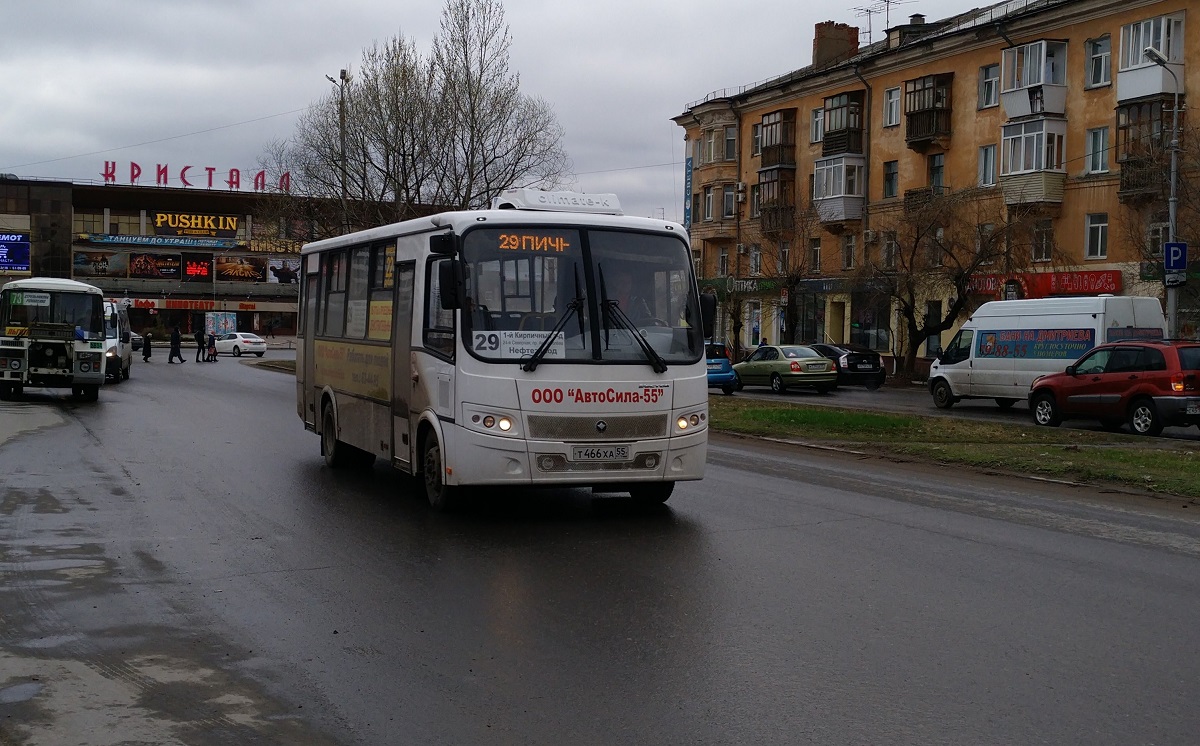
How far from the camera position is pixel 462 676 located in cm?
612

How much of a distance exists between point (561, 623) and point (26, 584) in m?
3.70

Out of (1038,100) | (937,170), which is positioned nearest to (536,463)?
(1038,100)

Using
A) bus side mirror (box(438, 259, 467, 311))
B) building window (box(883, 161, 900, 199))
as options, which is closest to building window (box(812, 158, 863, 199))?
building window (box(883, 161, 900, 199))

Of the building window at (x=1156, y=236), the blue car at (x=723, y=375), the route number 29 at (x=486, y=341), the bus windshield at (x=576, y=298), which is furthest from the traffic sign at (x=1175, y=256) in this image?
the route number 29 at (x=486, y=341)

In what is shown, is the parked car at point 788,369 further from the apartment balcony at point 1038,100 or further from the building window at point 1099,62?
the building window at point 1099,62

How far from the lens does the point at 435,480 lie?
37.5ft

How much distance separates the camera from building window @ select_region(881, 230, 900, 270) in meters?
45.4

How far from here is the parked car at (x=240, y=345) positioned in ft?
242

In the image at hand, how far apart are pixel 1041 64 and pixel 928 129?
637 centimetres

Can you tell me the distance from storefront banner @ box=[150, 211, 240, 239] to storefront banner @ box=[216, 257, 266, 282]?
8.72 ft

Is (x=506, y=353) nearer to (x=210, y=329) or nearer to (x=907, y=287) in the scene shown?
(x=907, y=287)

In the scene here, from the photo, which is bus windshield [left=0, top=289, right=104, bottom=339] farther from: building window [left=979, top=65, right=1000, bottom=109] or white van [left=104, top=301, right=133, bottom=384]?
building window [left=979, top=65, right=1000, bottom=109]

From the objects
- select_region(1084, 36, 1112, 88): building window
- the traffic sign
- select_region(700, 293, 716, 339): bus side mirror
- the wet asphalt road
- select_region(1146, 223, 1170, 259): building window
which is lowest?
the wet asphalt road

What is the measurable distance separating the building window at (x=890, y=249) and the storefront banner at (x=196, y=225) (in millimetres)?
69877
